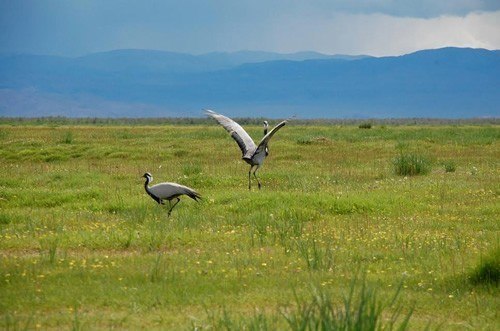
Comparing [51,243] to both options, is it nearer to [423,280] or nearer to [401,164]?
[423,280]

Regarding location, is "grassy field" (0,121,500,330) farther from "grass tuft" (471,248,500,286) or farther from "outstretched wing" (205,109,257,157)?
"outstretched wing" (205,109,257,157)

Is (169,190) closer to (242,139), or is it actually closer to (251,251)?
(251,251)

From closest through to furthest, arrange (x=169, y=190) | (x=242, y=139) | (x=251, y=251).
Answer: (x=251, y=251) → (x=169, y=190) → (x=242, y=139)

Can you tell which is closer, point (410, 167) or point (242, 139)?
point (242, 139)

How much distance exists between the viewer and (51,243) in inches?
501

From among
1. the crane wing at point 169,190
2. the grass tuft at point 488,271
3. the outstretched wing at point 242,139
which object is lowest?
the grass tuft at point 488,271

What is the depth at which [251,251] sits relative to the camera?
12.5 meters

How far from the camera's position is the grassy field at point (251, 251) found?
9.37 m

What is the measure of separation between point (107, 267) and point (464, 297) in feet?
14.6

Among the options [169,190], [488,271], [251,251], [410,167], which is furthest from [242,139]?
[488,271]

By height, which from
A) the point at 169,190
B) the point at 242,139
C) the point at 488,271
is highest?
the point at 242,139

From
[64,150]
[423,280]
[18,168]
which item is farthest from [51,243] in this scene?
[64,150]

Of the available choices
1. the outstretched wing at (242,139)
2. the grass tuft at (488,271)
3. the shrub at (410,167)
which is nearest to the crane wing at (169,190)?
the outstretched wing at (242,139)

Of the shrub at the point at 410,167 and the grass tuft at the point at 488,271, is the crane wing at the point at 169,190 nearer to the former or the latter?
the grass tuft at the point at 488,271
